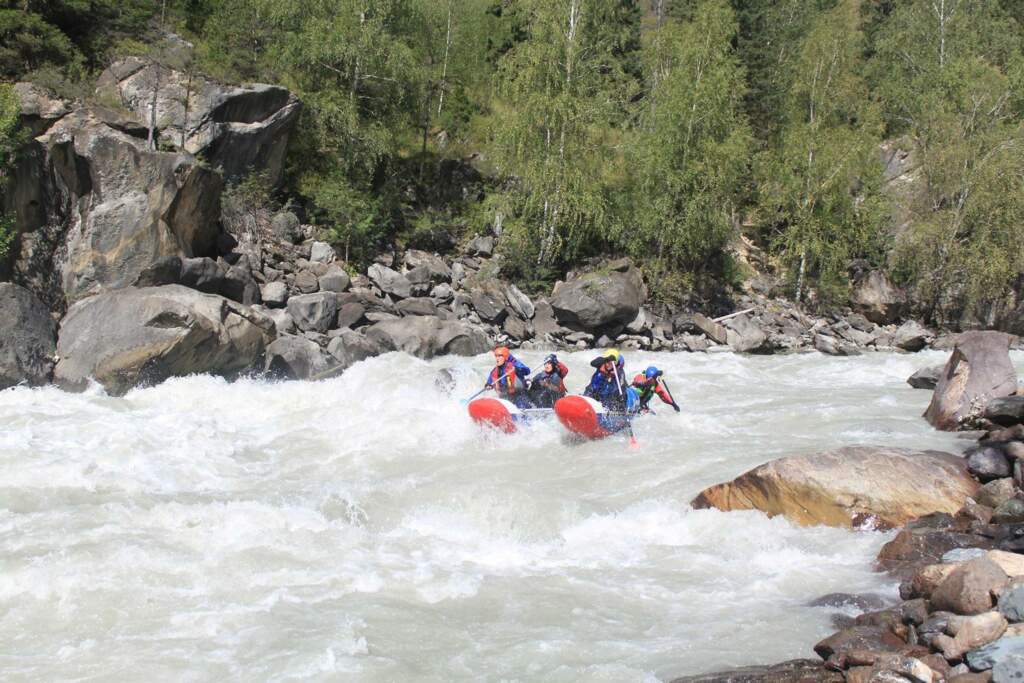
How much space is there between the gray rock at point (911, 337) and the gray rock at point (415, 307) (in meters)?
12.0

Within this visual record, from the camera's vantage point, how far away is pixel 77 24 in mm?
19672

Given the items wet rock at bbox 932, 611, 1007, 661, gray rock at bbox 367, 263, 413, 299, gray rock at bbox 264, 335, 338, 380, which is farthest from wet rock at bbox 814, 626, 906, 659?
gray rock at bbox 367, 263, 413, 299

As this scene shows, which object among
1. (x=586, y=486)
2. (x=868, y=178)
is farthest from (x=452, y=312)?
→ (x=868, y=178)

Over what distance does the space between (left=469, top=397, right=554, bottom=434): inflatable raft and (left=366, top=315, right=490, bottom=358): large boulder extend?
5.00 metres

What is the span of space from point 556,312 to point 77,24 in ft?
45.4

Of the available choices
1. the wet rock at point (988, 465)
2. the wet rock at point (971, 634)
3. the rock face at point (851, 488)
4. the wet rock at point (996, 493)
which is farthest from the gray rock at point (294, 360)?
the wet rock at point (971, 634)

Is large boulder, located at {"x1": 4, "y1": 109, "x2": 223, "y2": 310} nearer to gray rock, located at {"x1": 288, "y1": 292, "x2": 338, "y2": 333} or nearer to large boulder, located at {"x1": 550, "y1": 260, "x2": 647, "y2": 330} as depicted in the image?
gray rock, located at {"x1": 288, "y1": 292, "x2": 338, "y2": 333}

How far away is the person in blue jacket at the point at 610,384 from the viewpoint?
11273mm

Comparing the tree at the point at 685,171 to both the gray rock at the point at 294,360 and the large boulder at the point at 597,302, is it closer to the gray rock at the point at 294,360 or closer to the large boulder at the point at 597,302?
the large boulder at the point at 597,302

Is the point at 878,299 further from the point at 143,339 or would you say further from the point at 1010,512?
the point at 143,339

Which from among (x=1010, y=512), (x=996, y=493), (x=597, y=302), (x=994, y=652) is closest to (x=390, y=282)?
(x=597, y=302)

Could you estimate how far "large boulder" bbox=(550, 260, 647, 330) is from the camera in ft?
61.1

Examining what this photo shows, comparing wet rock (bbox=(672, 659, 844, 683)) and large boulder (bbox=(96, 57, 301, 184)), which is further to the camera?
large boulder (bbox=(96, 57, 301, 184))

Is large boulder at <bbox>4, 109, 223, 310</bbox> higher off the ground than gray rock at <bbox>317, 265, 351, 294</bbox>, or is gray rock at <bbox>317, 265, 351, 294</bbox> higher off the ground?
large boulder at <bbox>4, 109, 223, 310</bbox>
